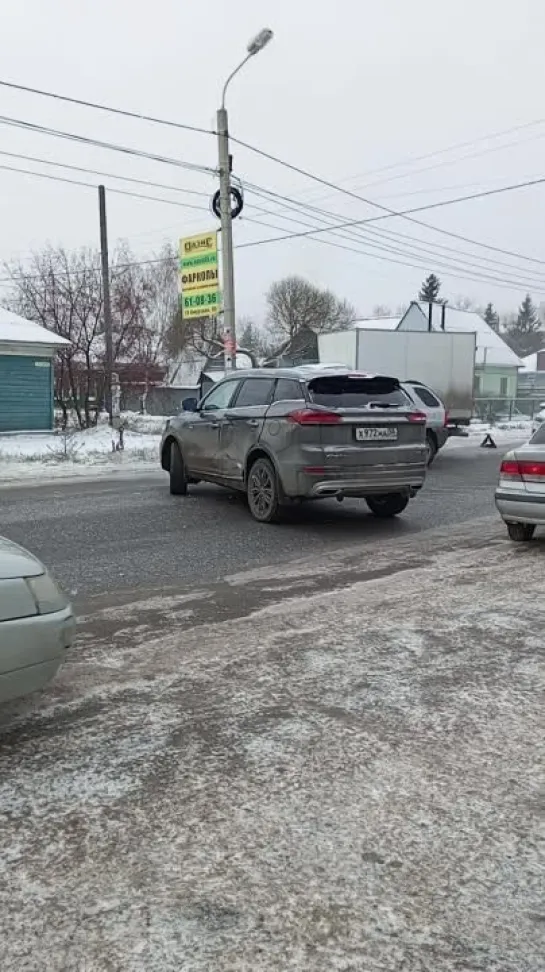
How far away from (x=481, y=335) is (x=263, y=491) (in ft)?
163

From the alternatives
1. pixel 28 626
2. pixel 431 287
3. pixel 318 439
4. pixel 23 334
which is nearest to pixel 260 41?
pixel 23 334

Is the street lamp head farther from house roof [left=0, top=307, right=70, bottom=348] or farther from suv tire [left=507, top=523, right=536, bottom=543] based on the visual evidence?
suv tire [left=507, top=523, right=536, bottom=543]

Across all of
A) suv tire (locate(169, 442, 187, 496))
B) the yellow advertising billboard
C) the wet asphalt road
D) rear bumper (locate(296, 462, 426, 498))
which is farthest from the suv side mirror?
the yellow advertising billboard

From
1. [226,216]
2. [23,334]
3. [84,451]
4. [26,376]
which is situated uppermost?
[226,216]

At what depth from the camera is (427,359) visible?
22.6m

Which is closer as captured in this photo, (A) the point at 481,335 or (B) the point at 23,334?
(B) the point at 23,334

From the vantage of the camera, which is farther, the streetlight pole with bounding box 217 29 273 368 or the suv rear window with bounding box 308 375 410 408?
the streetlight pole with bounding box 217 29 273 368

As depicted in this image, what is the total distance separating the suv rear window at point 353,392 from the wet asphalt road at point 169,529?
140cm

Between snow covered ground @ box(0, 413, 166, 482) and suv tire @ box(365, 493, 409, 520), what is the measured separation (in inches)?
277

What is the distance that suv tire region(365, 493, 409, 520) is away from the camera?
941cm

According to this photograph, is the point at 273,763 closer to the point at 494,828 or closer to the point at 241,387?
the point at 494,828

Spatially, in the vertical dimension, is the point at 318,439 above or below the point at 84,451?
above

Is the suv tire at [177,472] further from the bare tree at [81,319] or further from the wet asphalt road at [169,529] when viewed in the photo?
the bare tree at [81,319]

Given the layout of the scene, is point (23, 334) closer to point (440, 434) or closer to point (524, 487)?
point (440, 434)
